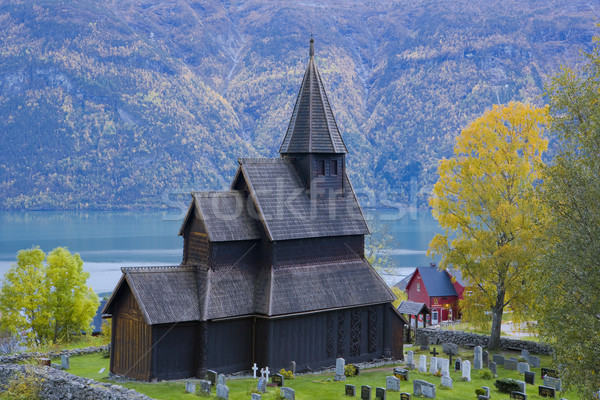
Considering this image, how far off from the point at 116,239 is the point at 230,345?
110m

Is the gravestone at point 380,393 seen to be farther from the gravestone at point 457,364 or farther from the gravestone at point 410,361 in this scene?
the gravestone at point 457,364

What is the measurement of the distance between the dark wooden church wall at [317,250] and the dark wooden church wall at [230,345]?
311cm

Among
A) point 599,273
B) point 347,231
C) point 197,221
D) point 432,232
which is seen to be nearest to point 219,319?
point 197,221

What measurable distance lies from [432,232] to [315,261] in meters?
128

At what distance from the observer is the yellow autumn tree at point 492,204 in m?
35.4

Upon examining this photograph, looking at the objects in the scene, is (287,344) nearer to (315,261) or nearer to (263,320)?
(263,320)

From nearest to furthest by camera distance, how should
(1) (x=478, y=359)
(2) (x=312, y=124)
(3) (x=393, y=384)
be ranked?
(3) (x=393, y=384)
(1) (x=478, y=359)
(2) (x=312, y=124)

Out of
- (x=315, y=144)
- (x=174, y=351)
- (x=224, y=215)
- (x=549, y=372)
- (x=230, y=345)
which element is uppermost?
(x=315, y=144)

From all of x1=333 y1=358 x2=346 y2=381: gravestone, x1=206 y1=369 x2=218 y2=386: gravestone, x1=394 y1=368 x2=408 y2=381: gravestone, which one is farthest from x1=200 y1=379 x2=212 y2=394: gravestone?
x1=394 y1=368 x2=408 y2=381: gravestone

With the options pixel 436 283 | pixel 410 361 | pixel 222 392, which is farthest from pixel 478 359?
pixel 436 283

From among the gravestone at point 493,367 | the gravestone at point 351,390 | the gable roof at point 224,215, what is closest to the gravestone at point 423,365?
the gravestone at point 493,367

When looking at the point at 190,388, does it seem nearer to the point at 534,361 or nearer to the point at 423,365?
the point at 423,365

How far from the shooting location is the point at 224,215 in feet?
99.2

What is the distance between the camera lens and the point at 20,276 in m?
46.7
